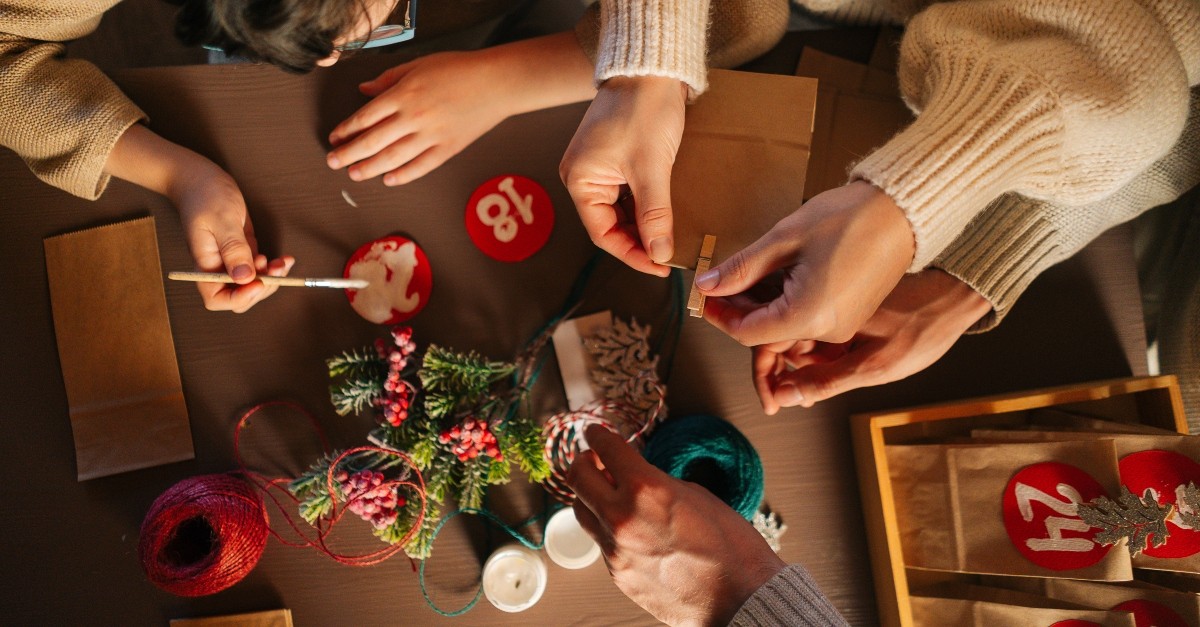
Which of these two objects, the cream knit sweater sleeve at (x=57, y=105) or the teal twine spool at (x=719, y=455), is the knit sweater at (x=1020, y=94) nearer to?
the teal twine spool at (x=719, y=455)

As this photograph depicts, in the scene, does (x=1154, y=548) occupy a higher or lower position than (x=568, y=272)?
higher

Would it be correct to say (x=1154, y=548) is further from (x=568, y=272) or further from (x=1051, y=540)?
(x=568, y=272)

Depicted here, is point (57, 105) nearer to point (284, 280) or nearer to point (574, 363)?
point (284, 280)

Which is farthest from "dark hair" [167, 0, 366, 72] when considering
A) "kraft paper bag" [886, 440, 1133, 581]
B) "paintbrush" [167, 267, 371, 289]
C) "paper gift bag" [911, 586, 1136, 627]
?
"paper gift bag" [911, 586, 1136, 627]

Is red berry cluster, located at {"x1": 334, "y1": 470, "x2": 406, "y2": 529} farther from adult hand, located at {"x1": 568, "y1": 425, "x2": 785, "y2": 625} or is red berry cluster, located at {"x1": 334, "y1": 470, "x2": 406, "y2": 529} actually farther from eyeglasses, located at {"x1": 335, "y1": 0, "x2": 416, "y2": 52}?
eyeglasses, located at {"x1": 335, "y1": 0, "x2": 416, "y2": 52}

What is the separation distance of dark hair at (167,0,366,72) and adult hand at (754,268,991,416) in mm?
685

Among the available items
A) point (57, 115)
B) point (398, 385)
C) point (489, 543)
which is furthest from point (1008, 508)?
point (57, 115)

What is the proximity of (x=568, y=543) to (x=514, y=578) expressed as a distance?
0.09m

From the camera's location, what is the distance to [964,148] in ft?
2.41

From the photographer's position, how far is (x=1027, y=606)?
799 mm

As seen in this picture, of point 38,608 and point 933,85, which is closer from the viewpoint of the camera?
point 933,85

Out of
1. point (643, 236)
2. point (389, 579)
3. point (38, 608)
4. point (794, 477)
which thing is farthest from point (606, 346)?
point (38, 608)

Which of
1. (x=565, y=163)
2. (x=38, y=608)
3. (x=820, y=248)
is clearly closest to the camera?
(x=820, y=248)

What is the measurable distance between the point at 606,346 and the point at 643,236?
23cm
